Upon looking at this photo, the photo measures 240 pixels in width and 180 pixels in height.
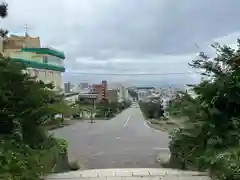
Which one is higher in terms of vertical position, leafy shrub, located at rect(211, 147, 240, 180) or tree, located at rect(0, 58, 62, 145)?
tree, located at rect(0, 58, 62, 145)

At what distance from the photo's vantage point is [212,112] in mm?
8500

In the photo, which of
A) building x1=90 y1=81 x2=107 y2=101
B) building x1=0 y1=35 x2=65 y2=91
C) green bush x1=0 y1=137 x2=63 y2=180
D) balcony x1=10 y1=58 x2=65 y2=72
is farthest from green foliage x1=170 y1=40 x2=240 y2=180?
building x1=90 y1=81 x2=107 y2=101

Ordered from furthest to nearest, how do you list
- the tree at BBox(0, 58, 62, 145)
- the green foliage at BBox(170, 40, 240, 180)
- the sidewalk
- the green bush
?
the tree at BBox(0, 58, 62, 145) < the green foliage at BBox(170, 40, 240, 180) < the sidewalk < the green bush

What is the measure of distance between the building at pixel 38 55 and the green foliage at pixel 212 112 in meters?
31.2

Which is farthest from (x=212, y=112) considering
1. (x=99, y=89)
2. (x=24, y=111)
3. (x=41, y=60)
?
(x=99, y=89)

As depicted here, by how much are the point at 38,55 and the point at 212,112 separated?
37.9m

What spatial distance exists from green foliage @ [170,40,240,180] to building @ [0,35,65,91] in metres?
31.2

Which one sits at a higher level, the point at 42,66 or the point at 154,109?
the point at 42,66

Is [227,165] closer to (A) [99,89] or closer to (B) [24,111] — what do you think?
(B) [24,111]

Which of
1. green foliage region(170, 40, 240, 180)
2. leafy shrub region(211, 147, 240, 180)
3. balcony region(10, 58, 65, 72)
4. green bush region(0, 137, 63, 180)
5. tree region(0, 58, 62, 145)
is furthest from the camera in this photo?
balcony region(10, 58, 65, 72)

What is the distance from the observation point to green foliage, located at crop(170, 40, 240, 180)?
26.5 ft

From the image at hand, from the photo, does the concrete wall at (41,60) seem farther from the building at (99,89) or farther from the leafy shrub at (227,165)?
the building at (99,89)

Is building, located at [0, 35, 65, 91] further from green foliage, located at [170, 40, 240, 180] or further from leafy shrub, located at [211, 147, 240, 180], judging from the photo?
leafy shrub, located at [211, 147, 240, 180]

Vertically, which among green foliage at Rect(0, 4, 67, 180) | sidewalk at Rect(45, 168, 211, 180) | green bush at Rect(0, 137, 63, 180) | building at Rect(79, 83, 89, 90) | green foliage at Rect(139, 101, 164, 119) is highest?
green foliage at Rect(0, 4, 67, 180)
